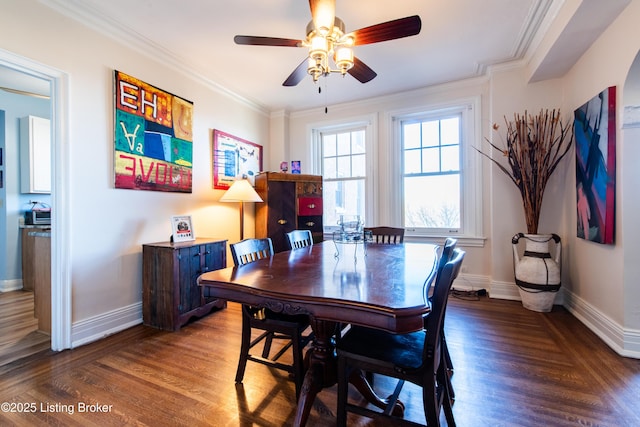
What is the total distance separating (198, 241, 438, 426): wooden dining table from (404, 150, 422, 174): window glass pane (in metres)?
2.49

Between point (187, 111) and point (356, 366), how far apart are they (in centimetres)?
318

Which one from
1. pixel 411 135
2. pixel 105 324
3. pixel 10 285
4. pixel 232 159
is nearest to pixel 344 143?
pixel 411 135

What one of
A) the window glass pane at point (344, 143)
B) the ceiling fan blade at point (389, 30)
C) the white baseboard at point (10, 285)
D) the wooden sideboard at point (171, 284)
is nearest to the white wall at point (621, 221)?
the ceiling fan blade at point (389, 30)

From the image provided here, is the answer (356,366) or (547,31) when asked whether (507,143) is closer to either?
(547,31)

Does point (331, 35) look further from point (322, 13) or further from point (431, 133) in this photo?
point (431, 133)

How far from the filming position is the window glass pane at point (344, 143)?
14.9 ft

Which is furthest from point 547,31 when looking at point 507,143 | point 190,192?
point 190,192

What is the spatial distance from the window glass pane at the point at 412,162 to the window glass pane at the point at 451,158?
0.33 m

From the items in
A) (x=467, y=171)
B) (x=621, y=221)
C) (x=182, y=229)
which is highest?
(x=467, y=171)

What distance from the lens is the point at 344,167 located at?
4.55 m

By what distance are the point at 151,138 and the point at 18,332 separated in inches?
80.7

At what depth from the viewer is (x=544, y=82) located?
311 centimetres

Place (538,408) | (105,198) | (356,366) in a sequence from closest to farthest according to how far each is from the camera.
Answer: (356,366) < (538,408) < (105,198)

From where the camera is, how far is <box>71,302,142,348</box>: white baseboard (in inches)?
89.5
